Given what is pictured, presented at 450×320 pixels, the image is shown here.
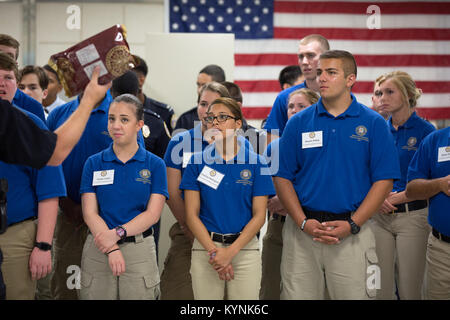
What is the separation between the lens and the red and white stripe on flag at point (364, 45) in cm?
752

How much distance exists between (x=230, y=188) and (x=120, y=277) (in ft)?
2.82

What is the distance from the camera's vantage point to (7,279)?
2.69 metres

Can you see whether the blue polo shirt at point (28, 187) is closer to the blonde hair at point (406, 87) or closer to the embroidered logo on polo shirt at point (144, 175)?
the embroidered logo on polo shirt at point (144, 175)

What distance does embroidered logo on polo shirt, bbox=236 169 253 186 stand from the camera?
121 inches

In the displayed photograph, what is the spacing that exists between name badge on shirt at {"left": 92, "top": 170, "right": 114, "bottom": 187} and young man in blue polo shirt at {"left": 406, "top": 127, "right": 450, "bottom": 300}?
2023mm

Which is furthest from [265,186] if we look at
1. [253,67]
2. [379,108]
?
[253,67]

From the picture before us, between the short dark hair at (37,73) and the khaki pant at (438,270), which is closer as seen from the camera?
the khaki pant at (438,270)

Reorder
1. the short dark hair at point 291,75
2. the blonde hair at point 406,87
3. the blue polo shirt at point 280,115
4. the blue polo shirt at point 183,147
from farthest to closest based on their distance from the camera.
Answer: the short dark hair at point 291,75, the blue polo shirt at point 280,115, the blonde hair at point 406,87, the blue polo shirt at point 183,147

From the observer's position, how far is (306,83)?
4242 mm

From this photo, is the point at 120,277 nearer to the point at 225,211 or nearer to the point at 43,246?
the point at 43,246

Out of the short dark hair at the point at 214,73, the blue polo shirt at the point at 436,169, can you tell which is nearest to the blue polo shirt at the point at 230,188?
the blue polo shirt at the point at 436,169

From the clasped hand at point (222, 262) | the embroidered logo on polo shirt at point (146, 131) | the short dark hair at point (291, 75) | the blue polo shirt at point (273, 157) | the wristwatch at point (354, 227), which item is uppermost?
the short dark hair at point (291, 75)

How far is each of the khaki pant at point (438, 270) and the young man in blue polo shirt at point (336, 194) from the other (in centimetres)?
59

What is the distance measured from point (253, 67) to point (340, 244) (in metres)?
4.99
